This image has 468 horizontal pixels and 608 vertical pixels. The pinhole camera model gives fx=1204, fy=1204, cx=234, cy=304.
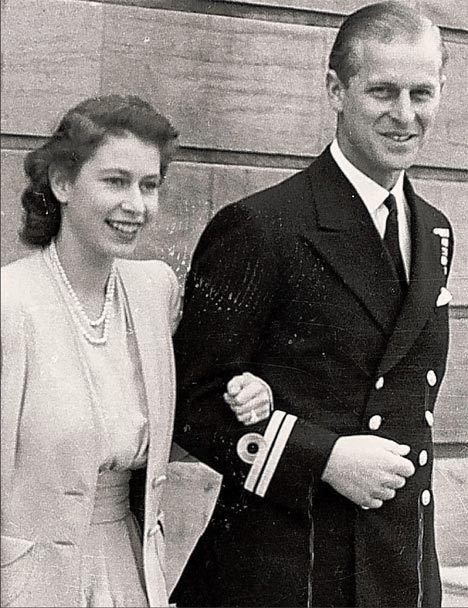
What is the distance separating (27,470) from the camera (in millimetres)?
1667

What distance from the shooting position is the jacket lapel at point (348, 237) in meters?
1.87

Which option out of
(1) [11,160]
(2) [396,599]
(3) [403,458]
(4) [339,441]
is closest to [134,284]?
(1) [11,160]

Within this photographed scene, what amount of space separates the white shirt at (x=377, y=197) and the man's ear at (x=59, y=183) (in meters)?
0.44

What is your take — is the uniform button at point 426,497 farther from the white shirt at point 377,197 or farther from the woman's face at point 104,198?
the woman's face at point 104,198

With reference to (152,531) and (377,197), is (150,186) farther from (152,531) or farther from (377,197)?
(152,531)

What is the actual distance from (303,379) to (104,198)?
0.42 meters

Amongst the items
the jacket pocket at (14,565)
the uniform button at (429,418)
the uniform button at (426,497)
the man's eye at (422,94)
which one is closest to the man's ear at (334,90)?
the man's eye at (422,94)

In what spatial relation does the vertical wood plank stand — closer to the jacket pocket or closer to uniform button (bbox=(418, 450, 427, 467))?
the jacket pocket

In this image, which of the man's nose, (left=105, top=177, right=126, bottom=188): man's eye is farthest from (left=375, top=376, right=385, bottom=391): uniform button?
(left=105, top=177, right=126, bottom=188): man's eye

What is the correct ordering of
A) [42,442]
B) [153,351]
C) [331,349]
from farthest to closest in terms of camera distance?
[331,349] → [153,351] → [42,442]

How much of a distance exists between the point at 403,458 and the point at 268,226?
0.43m

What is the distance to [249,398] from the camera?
1830 mm

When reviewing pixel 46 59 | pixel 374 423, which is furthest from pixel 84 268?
pixel 374 423

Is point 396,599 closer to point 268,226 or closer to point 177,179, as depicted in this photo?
point 268,226
